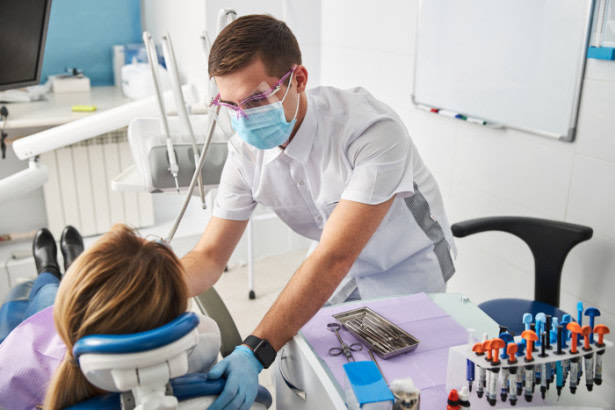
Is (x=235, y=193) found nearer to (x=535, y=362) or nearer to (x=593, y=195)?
(x=535, y=362)

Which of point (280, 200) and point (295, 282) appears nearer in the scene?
point (295, 282)

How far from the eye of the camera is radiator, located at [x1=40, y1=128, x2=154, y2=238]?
2994 millimetres

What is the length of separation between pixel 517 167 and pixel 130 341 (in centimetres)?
168

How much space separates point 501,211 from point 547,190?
0.23 m

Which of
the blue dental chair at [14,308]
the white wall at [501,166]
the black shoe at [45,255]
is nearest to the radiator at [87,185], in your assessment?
the black shoe at [45,255]

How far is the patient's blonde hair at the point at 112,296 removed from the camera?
0.83 meters

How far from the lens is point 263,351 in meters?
1.11

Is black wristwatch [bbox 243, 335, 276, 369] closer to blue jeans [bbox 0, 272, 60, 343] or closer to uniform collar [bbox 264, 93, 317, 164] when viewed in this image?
uniform collar [bbox 264, 93, 317, 164]

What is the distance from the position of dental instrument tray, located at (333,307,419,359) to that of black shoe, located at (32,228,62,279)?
132cm

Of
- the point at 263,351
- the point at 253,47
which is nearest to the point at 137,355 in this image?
the point at 263,351

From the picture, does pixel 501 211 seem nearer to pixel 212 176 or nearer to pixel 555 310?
pixel 555 310

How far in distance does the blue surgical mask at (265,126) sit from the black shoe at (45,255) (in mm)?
1113

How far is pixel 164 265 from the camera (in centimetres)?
90

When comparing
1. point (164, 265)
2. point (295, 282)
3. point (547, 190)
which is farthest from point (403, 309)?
point (547, 190)
